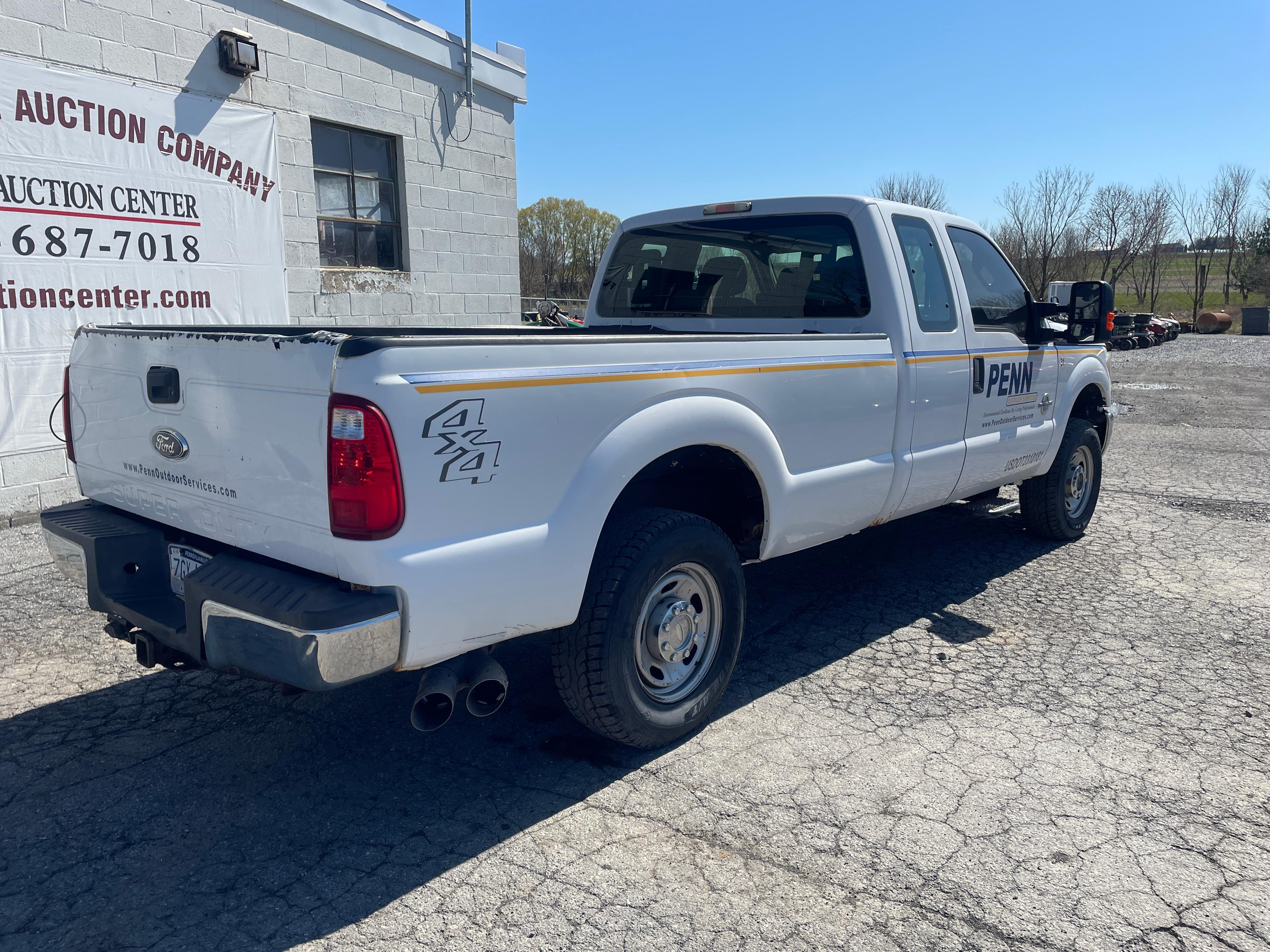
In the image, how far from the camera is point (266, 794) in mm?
3076

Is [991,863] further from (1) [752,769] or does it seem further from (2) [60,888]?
(2) [60,888]

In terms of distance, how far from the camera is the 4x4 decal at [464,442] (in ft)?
8.12

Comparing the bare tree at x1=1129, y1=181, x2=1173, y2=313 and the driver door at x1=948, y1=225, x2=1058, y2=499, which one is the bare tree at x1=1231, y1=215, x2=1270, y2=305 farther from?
the driver door at x1=948, y1=225, x2=1058, y2=499

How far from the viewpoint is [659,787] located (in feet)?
10.3

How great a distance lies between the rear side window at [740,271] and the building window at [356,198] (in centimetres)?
424

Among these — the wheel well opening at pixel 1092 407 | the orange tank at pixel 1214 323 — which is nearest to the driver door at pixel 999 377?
the wheel well opening at pixel 1092 407

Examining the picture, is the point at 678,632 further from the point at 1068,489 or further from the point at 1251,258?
the point at 1251,258

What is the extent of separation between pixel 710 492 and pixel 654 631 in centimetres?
81

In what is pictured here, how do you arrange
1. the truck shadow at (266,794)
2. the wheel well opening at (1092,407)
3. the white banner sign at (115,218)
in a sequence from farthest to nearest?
the white banner sign at (115,218) < the wheel well opening at (1092,407) < the truck shadow at (266,794)

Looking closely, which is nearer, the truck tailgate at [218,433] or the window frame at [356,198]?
the truck tailgate at [218,433]

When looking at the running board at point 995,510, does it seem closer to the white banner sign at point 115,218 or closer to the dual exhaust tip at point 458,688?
the dual exhaust tip at point 458,688

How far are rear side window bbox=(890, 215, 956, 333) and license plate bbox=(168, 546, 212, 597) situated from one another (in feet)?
10.7

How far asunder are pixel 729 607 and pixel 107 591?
86.4 inches

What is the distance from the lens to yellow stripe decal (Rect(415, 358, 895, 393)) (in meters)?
2.50
